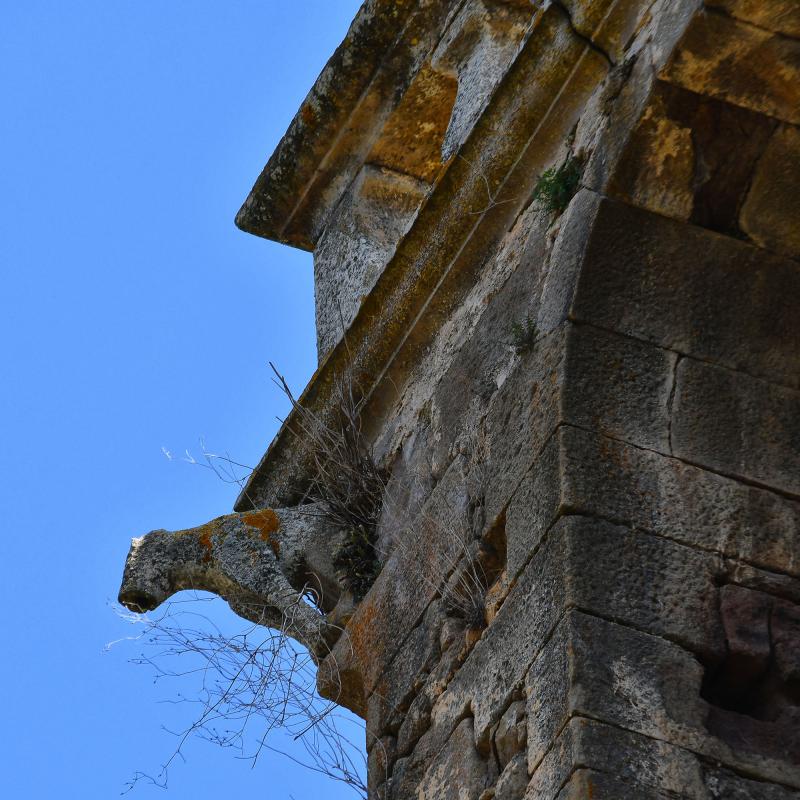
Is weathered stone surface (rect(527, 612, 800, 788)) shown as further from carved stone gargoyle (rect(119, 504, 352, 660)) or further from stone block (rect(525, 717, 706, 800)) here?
carved stone gargoyle (rect(119, 504, 352, 660))

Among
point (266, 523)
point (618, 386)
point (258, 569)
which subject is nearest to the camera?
point (618, 386)

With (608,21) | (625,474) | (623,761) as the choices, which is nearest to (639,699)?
(623,761)

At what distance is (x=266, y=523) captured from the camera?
518 cm

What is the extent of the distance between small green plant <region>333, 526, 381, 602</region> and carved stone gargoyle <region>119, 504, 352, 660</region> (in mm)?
42

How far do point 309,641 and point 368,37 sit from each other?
226 cm

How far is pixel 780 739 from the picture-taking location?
130 inches

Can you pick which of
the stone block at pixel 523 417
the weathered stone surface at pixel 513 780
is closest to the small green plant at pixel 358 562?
the stone block at pixel 523 417

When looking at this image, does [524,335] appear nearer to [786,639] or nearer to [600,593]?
[600,593]

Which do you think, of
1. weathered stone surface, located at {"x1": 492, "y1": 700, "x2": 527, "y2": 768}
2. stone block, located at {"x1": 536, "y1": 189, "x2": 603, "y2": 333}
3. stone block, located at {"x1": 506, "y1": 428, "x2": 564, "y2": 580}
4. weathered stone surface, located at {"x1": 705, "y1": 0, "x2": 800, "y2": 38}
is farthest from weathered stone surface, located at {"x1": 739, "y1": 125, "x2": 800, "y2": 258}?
weathered stone surface, located at {"x1": 492, "y1": 700, "x2": 527, "y2": 768}

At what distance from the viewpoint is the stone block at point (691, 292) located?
12.9 ft

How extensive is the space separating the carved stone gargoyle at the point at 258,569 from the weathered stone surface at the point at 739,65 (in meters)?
1.86

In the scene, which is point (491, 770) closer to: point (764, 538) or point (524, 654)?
point (524, 654)

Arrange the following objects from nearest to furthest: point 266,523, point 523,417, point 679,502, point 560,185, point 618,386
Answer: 1. point 679,502
2. point 618,386
3. point 523,417
4. point 560,185
5. point 266,523

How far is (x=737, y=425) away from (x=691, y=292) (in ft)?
1.27
